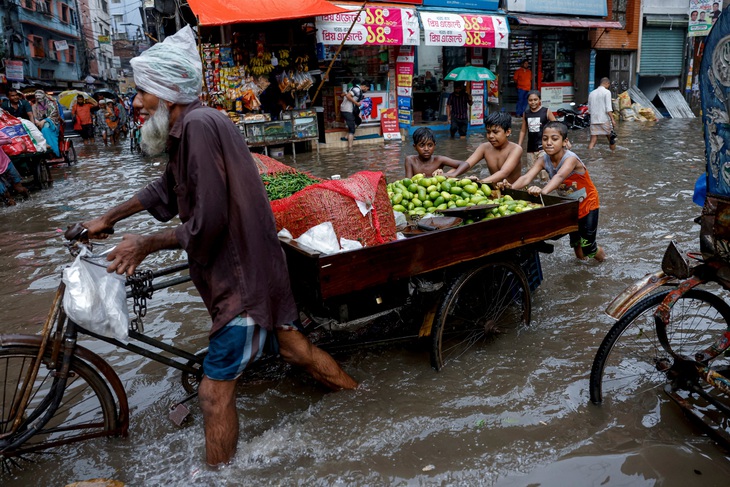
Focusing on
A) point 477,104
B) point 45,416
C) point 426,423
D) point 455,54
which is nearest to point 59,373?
point 45,416

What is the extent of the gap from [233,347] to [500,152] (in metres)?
3.86

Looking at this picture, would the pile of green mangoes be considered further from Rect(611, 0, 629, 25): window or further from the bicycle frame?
Rect(611, 0, 629, 25): window

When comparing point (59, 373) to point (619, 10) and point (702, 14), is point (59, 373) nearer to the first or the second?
point (619, 10)

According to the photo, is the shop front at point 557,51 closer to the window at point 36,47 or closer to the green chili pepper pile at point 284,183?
the green chili pepper pile at point 284,183

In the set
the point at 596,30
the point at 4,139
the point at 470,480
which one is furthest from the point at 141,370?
the point at 596,30

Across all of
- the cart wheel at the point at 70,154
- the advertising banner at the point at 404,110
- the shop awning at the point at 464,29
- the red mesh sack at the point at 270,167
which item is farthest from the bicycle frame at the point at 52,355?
the shop awning at the point at 464,29

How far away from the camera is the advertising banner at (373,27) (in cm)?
1328

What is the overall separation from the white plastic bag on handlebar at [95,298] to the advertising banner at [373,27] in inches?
465

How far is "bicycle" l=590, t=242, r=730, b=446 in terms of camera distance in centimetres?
266

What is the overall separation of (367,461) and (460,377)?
978mm

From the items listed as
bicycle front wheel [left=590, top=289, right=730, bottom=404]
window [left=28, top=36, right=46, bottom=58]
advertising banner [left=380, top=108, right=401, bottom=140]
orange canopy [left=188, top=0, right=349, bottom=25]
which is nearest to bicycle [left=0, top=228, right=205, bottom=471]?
bicycle front wheel [left=590, top=289, right=730, bottom=404]

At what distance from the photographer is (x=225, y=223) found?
2377 mm

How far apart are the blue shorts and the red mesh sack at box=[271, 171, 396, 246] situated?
78 centimetres

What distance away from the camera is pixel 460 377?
136 inches
